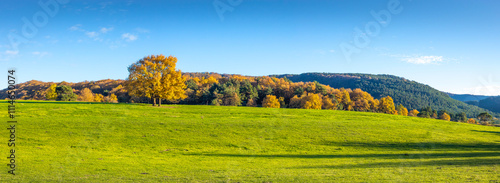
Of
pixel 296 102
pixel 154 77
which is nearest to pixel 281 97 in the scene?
pixel 296 102

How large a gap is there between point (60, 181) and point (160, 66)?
32774 millimetres

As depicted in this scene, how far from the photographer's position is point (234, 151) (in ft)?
70.9

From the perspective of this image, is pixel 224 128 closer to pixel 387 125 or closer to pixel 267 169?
pixel 267 169

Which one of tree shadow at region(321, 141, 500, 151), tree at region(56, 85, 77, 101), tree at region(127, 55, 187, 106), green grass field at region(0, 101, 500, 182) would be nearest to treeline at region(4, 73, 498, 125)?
tree at region(56, 85, 77, 101)

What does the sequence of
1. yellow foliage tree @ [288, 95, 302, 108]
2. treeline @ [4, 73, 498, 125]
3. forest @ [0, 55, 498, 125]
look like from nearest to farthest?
forest @ [0, 55, 498, 125]
treeline @ [4, 73, 498, 125]
yellow foliage tree @ [288, 95, 302, 108]

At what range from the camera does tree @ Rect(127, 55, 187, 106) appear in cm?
4056

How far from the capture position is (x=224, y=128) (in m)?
28.5

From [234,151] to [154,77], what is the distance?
82.1 feet

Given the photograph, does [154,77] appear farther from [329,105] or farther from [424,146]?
[329,105]

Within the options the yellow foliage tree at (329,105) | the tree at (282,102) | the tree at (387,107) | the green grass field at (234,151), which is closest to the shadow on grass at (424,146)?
the green grass field at (234,151)

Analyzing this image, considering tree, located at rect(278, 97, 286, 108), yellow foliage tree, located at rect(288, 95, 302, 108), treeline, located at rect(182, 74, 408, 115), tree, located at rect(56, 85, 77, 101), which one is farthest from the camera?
tree, located at rect(278, 97, 286, 108)

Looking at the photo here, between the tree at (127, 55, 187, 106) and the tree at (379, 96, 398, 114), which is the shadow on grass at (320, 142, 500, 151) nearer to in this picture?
the tree at (127, 55, 187, 106)

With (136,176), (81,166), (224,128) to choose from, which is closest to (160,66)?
(224,128)

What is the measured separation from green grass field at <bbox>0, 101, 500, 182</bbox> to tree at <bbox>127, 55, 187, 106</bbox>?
444cm
